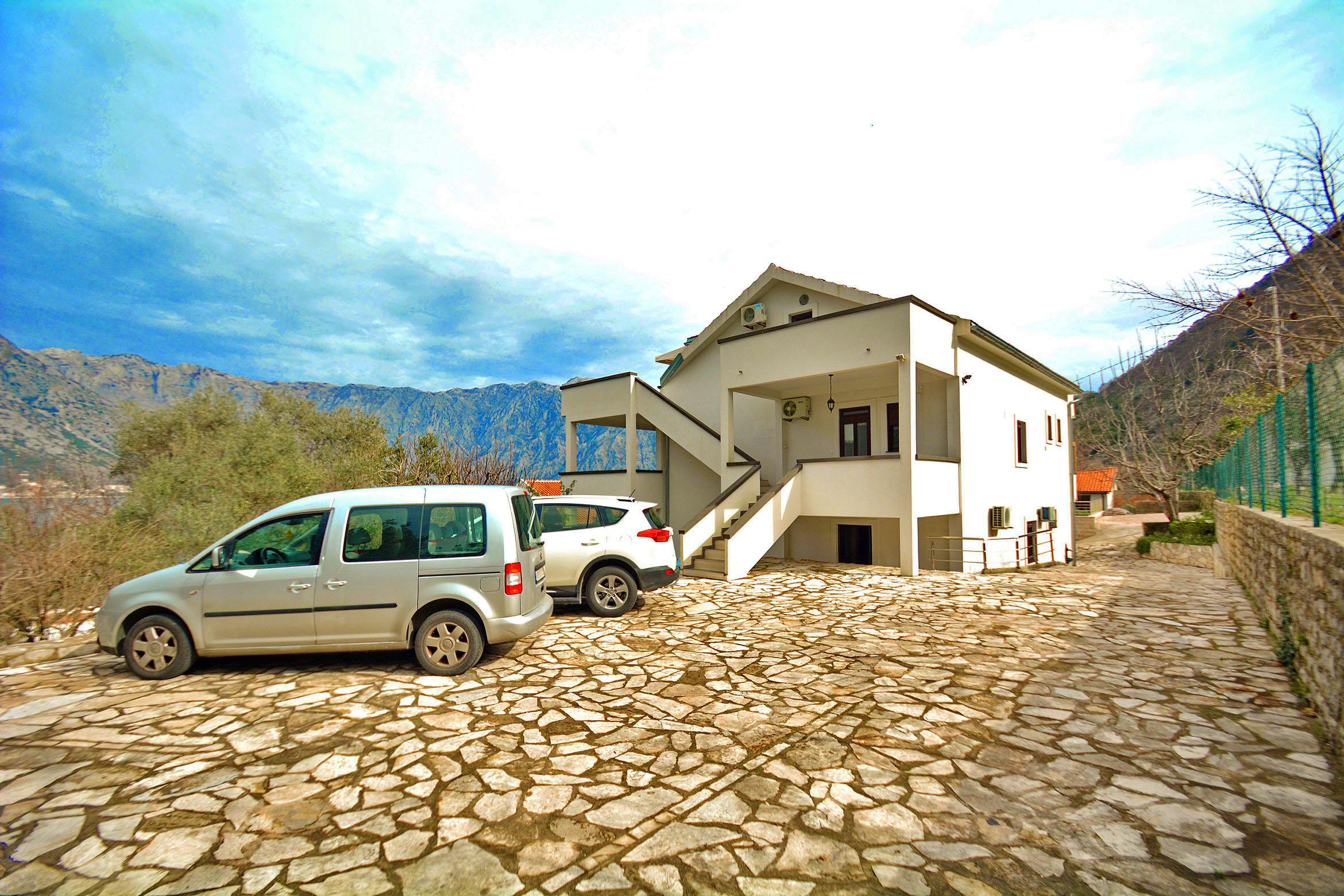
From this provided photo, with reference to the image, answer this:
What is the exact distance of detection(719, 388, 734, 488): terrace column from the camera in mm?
14273

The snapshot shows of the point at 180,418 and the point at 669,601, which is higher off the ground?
the point at 180,418

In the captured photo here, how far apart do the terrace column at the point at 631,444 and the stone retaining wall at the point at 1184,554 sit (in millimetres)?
16948

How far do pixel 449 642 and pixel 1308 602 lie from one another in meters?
7.30

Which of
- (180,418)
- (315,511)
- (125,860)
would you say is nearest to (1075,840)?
(125,860)

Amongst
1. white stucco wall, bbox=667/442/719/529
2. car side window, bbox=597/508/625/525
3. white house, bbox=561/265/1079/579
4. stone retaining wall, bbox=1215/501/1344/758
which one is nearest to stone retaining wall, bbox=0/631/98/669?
car side window, bbox=597/508/625/525

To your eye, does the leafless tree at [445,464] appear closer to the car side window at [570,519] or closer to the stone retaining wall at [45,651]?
the car side window at [570,519]

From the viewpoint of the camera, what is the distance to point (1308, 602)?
4.76 m

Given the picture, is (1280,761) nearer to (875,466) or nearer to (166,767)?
(166,767)

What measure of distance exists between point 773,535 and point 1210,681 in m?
7.67

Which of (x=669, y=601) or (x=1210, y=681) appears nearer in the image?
(x=1210, y=681)

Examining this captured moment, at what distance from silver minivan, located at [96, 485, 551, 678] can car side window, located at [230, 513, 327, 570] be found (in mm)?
10

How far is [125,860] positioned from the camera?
2.93 meters

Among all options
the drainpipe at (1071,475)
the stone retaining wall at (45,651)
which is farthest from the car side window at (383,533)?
the drainpipe at (1071,475)

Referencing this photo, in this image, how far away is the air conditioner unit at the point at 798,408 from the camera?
15.5 metres
